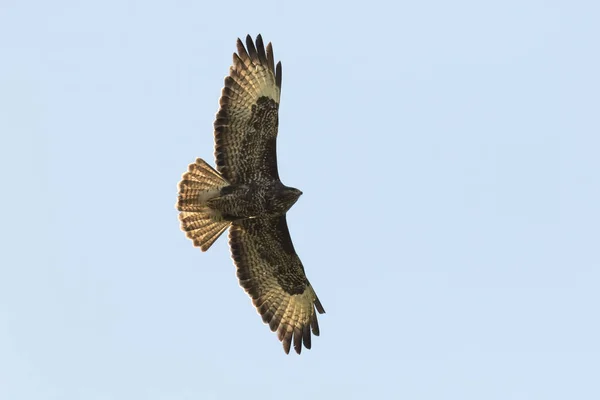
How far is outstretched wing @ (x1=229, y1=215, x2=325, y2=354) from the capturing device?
63.9 feet

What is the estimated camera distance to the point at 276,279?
19875mm

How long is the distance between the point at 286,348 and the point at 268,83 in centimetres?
450

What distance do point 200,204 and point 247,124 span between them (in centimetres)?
149

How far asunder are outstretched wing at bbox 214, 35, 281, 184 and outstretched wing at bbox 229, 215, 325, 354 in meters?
1.07

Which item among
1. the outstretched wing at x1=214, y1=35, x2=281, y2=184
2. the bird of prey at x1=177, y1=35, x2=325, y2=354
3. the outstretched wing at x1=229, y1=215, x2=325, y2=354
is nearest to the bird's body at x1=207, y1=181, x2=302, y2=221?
the bird of prey at x1=177, y1=35, x2=325, y2=354

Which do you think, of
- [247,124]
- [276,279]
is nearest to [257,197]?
[247,124]

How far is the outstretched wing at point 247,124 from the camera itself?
61.1 feet

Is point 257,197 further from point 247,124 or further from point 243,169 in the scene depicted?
point 247,124

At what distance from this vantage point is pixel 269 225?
19.4 meters

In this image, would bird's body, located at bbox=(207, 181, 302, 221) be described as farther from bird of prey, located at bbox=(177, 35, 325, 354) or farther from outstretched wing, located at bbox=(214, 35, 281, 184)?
outstretched wing, located at bbox=(214, 35, 281, 184)

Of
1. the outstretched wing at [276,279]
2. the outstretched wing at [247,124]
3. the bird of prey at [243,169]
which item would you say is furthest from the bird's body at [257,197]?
the outstretched wing at [276,279]

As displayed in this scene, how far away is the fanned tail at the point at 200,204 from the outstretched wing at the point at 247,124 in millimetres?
250

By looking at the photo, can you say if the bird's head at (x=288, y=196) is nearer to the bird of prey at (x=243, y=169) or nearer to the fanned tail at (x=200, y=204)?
the bird of prey at (x=243, y=169)

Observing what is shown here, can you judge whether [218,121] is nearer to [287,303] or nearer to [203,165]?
[203,165]
